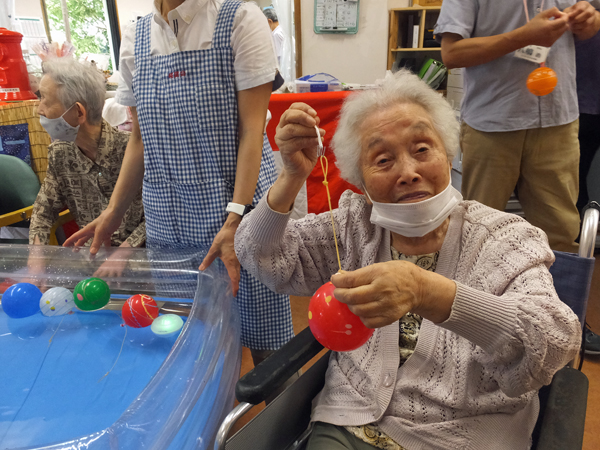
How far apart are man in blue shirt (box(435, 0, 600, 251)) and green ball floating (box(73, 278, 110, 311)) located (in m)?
1.54

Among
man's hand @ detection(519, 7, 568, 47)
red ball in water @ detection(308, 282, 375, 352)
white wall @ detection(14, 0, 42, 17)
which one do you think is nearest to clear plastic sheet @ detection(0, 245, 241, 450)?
red ball in water @ detection(308, 282, 375, 352)

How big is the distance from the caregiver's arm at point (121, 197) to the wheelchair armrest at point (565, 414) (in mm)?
1447

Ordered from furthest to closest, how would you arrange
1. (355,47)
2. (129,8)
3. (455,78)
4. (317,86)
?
(129,8)
(355,47)
(455,78)
(317,86)

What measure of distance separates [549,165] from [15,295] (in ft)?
6.55

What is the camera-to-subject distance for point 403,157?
1.03m

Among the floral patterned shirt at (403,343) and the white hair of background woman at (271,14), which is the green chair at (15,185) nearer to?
the floral patterned shirt at (403,343)

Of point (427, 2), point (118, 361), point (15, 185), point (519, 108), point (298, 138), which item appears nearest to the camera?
point (298, 138)

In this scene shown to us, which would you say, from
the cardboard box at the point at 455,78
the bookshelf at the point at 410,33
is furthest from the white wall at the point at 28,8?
the cardboard box at the point at 455,78

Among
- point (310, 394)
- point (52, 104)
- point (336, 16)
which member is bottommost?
point (310, 394)

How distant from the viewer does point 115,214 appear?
62.6 inches

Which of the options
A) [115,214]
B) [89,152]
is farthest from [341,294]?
[89,152]

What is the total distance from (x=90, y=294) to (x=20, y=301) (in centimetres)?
22

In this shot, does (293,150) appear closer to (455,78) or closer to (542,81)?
(542,81)

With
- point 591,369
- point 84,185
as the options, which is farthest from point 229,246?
point 591,369
